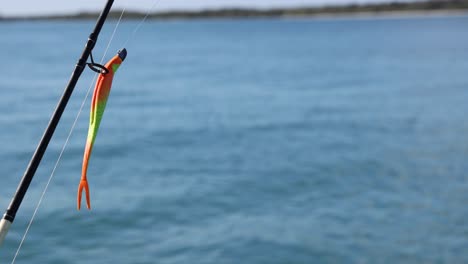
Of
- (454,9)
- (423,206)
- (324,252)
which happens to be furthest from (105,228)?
(454,9)

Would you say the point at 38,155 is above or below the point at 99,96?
below

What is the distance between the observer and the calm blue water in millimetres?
12273

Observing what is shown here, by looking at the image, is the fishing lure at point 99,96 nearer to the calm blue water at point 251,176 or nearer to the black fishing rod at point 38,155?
the black fishing rod at point 38,155

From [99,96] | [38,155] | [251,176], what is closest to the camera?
[38,155]

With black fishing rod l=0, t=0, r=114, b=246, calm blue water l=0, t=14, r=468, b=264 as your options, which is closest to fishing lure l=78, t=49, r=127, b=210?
black fishing rod l=0, t=0, r=114, b=246

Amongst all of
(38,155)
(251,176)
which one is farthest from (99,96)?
(251,176)

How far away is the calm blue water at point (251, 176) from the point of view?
40.3 ft

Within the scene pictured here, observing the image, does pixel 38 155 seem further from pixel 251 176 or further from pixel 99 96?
pixel 251 176

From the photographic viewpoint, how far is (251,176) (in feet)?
55.6

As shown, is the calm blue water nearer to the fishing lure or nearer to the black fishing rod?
the fishing lure

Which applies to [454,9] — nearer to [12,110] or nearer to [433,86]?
[433,86]

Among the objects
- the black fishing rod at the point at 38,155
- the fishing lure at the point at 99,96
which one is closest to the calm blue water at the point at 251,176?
the fishing lure at the point at 99,96

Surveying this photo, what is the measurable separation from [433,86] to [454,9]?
16555 centimetres

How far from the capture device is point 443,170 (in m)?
17.5
